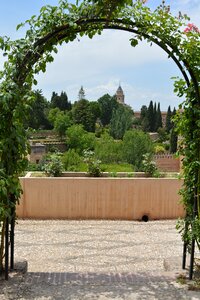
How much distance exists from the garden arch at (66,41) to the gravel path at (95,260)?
38cm

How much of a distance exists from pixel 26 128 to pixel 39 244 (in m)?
2.38

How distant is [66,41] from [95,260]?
8.43ft

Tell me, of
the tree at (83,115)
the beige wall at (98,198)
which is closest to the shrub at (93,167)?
the beige wall at (98,198)

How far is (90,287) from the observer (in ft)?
10.2

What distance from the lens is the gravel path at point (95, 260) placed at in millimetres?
2977

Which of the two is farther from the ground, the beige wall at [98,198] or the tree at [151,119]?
the tree at [151,119]

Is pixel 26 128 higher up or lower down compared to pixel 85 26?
lower down

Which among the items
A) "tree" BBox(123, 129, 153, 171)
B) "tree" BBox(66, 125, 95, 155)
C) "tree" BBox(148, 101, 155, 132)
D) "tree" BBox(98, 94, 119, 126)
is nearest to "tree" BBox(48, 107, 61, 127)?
"tree" BBox(66, 125, 95, 155)

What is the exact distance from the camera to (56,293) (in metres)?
2.95

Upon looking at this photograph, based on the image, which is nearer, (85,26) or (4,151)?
(4,151)

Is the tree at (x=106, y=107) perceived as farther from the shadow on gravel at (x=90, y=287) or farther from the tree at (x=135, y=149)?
the shadow on gravel at (x=90, y=287)

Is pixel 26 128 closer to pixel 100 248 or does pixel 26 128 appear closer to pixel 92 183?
pixel 100 248

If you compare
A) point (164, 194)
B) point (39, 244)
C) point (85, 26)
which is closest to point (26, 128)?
point (85, 26)

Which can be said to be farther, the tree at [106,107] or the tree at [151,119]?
the tree at [106,107]
